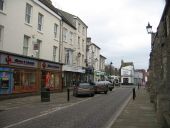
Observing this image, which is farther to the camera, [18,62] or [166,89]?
[18,62]

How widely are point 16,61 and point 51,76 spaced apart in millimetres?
9573

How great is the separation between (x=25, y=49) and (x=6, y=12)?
15.6ft

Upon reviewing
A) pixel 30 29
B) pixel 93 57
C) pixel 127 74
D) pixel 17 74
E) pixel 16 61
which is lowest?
pixel 17 74

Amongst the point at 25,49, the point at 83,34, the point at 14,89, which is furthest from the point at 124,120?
the point at 83,34

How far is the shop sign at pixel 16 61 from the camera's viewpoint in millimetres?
25484

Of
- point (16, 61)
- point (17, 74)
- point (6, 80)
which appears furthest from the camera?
point (17, 74)

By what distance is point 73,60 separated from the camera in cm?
4781

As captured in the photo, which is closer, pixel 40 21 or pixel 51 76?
pixel 40 21

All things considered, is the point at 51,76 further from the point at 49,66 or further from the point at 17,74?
the point at 17,74

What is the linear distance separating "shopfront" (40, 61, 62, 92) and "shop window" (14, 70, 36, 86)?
7.59 feet

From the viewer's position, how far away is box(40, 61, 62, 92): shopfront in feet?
113

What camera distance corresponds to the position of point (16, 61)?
90.6 ft

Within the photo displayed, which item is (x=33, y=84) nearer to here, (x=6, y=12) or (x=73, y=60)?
(x=6, y=12)

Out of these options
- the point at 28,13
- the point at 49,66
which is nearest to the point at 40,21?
the point at 28,13
